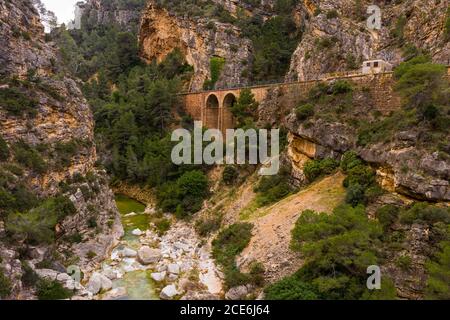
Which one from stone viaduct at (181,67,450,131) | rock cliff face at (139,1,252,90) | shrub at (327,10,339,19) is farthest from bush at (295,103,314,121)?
rock cliff face at (139,1,252,90)

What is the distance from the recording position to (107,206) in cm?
3406

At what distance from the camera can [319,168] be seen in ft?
96.7

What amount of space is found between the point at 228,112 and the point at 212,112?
3421 mm

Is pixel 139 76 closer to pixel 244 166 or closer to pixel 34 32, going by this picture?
pixel 34 32

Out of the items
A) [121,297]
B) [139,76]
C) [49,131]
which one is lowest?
[121,297]

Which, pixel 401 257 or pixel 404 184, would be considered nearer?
pixel 401 257

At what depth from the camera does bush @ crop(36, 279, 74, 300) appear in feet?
A: 68.4

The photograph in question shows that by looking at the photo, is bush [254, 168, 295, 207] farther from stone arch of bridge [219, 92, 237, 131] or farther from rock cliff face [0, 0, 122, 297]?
stone arch of bridge [219, 92, 237, 131]

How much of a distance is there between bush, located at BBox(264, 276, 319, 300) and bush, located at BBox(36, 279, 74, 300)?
10977mm

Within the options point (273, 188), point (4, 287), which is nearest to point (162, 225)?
point (273, 188)

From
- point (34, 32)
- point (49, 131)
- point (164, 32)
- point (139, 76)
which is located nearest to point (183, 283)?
point (49, 131)

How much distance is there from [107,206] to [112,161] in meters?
16.1
